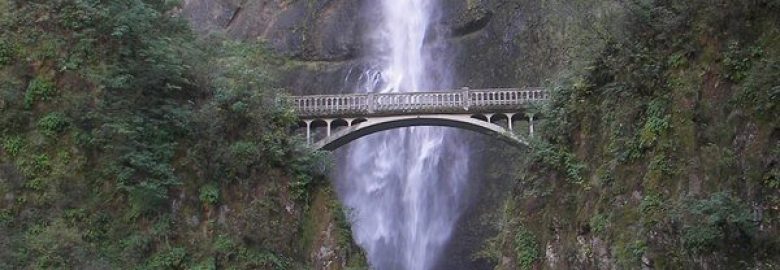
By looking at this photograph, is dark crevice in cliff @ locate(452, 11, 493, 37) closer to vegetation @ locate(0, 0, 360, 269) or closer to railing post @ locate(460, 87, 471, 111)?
railing post @ locate(460, 87, 471, 111)

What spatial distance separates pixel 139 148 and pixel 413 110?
8.01 m

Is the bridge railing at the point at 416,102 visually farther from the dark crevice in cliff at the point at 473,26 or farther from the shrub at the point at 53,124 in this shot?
the dark crevice in cliff at the point at 473,26

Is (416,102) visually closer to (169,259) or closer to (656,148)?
(169,259)

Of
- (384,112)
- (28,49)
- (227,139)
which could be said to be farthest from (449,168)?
(28,49)

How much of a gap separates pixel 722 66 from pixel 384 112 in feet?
36.6

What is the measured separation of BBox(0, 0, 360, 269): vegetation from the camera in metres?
18.2

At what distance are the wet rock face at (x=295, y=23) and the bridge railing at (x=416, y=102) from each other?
12318mm

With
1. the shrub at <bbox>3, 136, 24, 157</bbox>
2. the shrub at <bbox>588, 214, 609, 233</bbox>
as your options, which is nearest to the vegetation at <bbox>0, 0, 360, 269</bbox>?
the shrub at <bbox>3, 136, 24, 157</bbox>

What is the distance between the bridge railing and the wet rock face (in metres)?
12.3

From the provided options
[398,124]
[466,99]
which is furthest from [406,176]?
[466,99]

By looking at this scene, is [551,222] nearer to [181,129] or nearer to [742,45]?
[742,45]

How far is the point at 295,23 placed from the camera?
36.2 m

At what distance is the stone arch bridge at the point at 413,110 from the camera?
71.1ft

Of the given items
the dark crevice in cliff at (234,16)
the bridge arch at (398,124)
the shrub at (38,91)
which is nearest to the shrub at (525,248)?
the bridge arch at (398,124)
